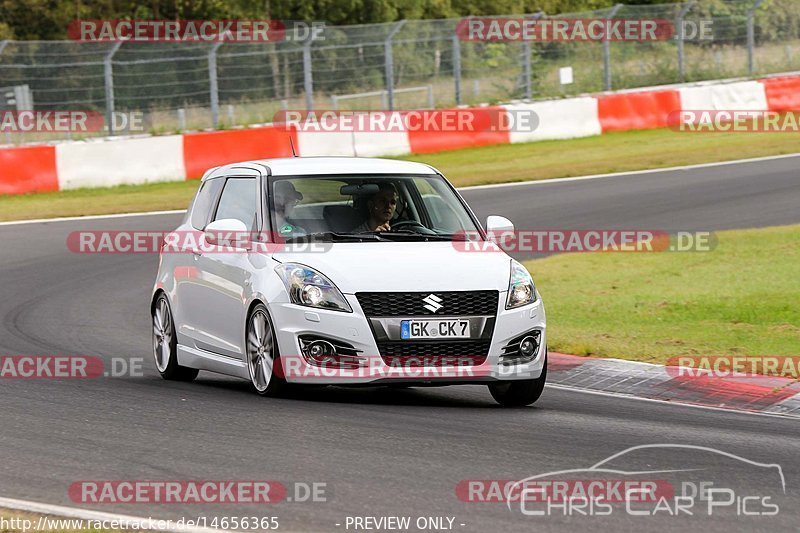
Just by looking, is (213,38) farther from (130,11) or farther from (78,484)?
(130,11)

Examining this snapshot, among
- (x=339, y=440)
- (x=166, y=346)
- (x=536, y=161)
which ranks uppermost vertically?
(x=339, y=440)

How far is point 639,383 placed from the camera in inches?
418

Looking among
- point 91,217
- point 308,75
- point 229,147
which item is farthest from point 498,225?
point 308,75

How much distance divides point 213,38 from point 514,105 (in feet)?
22.0

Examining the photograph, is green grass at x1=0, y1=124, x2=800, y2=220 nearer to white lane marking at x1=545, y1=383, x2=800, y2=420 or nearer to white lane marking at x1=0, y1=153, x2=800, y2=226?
white lane marking at x1=0, y1=153, x2=800, y2=226

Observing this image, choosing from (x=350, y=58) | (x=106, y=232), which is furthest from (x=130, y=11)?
(x=106, y=232)

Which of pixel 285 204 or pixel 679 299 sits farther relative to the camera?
pixel 679 299

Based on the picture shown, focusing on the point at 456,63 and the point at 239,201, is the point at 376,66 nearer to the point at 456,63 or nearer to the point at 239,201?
the point at 456,63

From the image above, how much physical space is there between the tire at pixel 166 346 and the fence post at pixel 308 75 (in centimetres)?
1868

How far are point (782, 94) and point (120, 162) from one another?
49.6ft

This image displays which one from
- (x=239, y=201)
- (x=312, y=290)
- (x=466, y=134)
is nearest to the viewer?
(x=312, y=290)

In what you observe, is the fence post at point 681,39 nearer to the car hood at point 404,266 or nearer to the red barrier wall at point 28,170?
the red barrier wall at point 28,170

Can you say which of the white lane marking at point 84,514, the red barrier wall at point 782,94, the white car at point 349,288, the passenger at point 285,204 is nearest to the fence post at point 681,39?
the red barrier wall at point 782,94

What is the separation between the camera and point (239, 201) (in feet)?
35.1
